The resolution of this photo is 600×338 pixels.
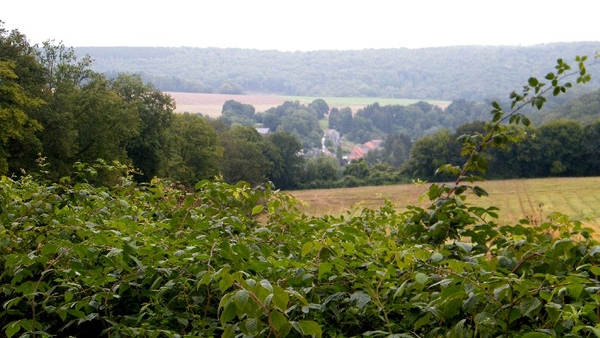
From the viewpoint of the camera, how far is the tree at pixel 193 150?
46.6 meters

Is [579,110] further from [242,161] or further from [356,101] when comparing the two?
[356,101]

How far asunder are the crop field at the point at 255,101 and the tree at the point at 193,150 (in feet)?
122

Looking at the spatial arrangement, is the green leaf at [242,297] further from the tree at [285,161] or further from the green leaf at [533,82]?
the tree at [285,161]

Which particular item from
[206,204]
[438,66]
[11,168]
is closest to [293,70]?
[438,66]

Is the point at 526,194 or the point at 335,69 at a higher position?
the point at 335,69

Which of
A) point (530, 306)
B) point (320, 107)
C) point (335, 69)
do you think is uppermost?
point (530, 306)

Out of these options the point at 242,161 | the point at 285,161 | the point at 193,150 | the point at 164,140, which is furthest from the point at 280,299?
the point at 285,161

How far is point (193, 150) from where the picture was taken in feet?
167

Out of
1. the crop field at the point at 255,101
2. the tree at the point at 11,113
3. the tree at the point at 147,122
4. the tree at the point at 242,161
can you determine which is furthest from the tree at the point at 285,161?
the tree at the point at 11,113

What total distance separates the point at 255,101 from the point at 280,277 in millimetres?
116246

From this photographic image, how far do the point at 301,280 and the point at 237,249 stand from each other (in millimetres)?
274

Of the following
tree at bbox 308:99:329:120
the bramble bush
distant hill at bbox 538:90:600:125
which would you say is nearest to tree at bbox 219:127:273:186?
distant hill at bbox 538:90:600:125

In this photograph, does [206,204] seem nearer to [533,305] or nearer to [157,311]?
[157,311]

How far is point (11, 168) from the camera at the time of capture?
1147 inches
